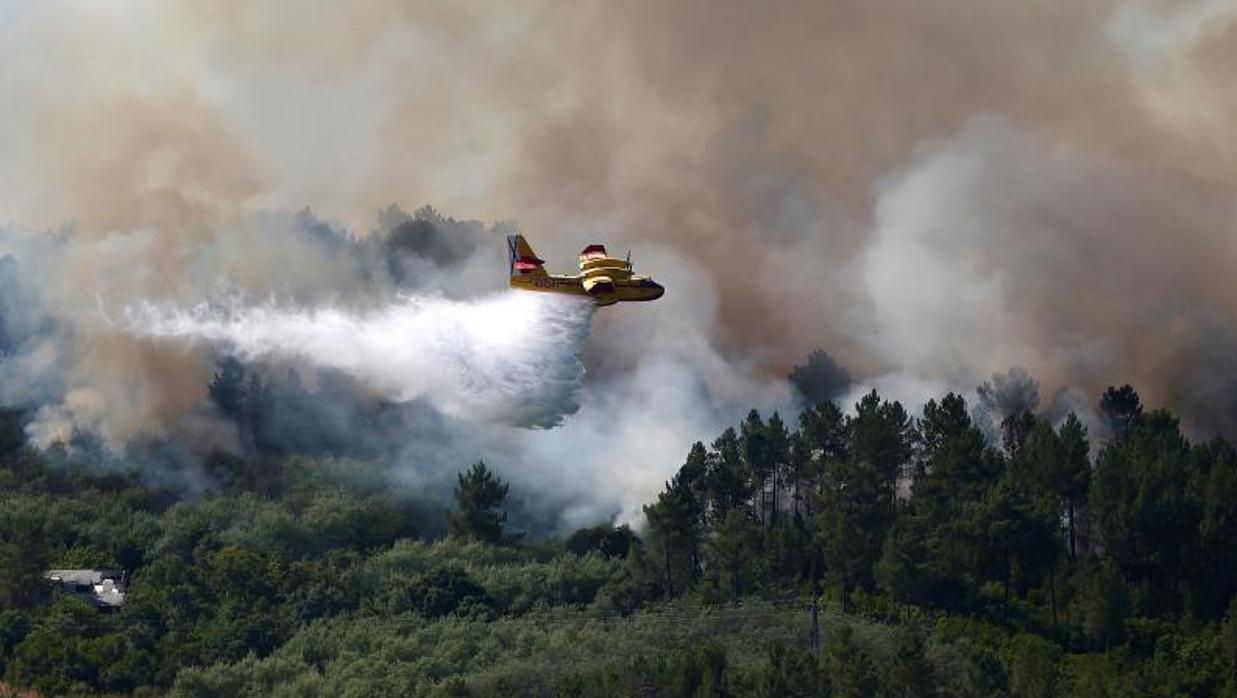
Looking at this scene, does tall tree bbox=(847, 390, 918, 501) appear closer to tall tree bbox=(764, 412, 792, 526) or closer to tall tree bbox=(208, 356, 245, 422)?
tall tree bbox=(764, 412, 792, 526)

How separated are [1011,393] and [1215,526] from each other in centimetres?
1972

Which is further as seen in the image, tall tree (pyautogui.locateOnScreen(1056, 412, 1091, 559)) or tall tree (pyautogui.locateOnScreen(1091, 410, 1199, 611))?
tall tree (pyautogui.locateOnScreen(1056, 412, 1091, 559))

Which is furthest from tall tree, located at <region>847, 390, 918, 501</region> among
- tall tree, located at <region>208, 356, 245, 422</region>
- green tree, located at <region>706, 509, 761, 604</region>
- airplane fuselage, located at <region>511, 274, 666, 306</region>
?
tall tree, located at <region>208, 356, 245, 422</region>

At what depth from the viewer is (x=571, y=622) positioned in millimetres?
99438

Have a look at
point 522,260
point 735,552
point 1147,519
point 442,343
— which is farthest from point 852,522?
point 442,343

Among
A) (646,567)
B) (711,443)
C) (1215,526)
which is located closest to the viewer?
(1215,526)

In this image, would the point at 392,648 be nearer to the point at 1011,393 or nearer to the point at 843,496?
the point at 843,496

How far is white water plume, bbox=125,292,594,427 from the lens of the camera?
100938 millimetres

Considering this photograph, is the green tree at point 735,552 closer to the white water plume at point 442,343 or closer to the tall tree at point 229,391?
the white water plume at point 442,343

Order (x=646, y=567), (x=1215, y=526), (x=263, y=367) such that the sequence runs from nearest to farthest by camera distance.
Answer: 1. (x=1215, y=526)
2. (x=646, y=567)
3. (x=263, y=367)

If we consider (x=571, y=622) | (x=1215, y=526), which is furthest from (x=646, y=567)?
(x=1215, y=526)

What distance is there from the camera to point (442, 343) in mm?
104688

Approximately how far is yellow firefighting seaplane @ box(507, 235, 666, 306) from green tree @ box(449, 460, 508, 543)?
49.0 ft

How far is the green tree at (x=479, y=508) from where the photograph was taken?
358 feet
